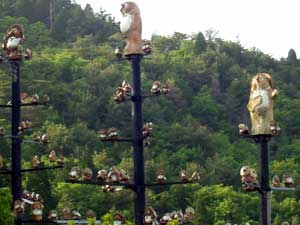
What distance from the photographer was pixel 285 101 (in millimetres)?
67812

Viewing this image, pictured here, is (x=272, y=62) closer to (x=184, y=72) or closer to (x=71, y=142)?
(x=184, y=72)

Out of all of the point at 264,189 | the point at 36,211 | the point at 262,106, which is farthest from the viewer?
the point at 36,211

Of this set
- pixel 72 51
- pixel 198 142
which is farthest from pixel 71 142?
pixel 72 51

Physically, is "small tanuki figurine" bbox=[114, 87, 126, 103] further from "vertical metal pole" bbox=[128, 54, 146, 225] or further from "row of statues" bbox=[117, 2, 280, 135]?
"row of statues" bbox=[117, 2, 280, 135]

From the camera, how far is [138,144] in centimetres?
1237

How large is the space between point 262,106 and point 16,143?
320cm

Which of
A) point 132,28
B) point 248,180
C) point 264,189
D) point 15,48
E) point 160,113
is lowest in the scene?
point 264,189

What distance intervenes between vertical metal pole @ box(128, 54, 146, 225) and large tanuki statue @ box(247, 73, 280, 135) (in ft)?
4.33

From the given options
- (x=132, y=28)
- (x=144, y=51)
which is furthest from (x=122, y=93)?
(x=132, y=28)

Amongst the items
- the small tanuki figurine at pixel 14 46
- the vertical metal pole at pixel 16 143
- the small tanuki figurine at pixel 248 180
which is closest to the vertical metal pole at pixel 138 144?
the small tanuki figurine at pixel 248 180

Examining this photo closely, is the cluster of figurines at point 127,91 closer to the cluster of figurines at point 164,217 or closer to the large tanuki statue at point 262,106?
the large tanuki statue at point 262,106

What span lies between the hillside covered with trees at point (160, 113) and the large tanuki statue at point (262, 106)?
17.8m

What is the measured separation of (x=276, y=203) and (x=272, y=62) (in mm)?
33421

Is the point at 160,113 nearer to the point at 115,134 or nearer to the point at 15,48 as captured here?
the point at 15,48
